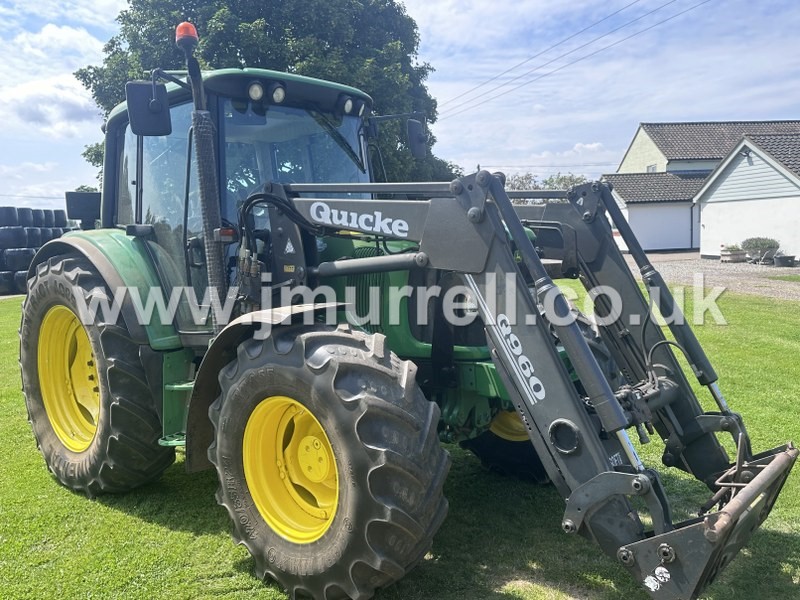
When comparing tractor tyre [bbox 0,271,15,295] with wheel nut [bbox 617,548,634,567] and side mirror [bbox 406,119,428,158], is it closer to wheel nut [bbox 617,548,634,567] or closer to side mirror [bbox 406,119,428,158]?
side mirror [bbox 406,119,428,158]

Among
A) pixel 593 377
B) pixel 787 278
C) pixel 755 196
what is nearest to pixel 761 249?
pixel 755 196

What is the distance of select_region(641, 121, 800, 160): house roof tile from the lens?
38.8 m

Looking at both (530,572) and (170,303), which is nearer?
(530,572)

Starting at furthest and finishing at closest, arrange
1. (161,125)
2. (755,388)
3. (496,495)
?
(755,388) → (496,495) → (161,125)

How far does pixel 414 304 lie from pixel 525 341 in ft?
3.37

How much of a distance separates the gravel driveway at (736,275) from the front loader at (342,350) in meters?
10.9

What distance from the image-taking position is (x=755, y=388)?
7.27 meters

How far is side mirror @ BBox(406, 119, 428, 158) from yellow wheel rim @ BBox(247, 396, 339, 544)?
2.82 metres

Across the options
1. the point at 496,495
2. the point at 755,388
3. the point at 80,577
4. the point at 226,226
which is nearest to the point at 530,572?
the point at 496,495

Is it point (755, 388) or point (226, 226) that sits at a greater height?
point (226, 226)

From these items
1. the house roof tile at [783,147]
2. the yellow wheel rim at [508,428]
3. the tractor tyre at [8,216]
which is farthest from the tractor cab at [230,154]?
the house roof tile at [783,147]

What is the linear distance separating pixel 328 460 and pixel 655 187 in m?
34.7

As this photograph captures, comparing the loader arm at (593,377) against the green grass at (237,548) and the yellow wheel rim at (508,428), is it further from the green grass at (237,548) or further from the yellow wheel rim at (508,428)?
the yellow wheel rim at (508,428)

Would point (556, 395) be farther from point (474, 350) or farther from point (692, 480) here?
point (692, 480)
